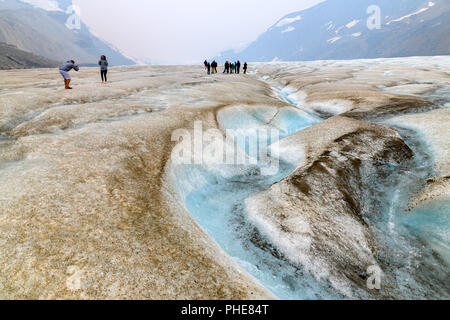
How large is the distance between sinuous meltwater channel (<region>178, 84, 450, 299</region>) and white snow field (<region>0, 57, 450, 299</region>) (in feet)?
0.20

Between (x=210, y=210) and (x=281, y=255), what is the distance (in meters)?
4.67

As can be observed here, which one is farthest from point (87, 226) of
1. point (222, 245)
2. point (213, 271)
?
point (222, 245)

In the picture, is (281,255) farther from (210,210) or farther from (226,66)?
(226,66)

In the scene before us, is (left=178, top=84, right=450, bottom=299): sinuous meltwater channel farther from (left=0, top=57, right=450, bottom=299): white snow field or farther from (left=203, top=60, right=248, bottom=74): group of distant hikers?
(left=203, top=60, right=248, bottom=74): group of distant hikers

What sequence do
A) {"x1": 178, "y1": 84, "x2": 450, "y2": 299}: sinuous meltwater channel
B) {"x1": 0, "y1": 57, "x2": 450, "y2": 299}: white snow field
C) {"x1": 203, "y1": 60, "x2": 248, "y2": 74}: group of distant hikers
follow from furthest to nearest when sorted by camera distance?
{"x1": 203, "y1": 60, "x2": 248, "y2": 74}: group of distant hikers
{"x1": 178, "y1": 84, "x2": 450, "y2": 299}: sinuous meltwater channel
{"x1": 0, "y1": 57, "x2": 450, "y2": 299}: white snow field

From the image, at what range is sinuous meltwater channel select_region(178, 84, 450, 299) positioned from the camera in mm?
9250

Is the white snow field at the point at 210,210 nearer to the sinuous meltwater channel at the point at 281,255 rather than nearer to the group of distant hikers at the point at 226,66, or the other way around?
the sinuous meltwater channel at the point at 281,255

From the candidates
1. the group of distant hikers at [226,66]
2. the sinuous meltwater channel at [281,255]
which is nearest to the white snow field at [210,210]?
the sinuous meltwater channel at [281,255]

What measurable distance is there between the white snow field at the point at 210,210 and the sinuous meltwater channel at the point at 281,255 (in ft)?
0.20

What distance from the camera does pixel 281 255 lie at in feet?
33.9

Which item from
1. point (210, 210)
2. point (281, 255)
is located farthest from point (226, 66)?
point (281, 255)

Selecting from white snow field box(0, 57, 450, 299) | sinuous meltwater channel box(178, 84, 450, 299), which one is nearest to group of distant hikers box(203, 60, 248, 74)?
white snow field box(0, 57, 450, 299)
